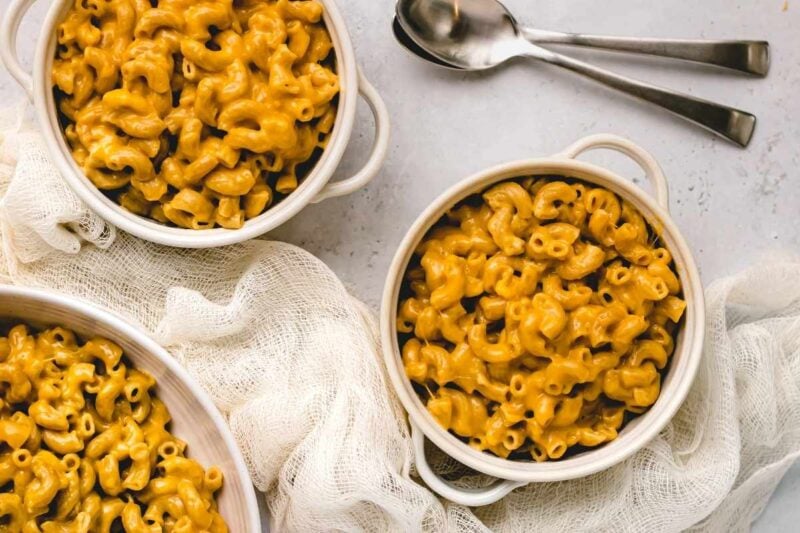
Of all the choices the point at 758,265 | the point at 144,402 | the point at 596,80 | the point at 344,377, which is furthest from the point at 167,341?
the point at 758,265

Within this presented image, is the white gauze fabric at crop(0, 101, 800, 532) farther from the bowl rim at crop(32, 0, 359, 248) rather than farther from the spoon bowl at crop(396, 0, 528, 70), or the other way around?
the spoon bowl at crop(396, 0, 528, 70)

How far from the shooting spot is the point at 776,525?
5.09 ft

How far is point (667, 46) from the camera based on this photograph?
1.52m

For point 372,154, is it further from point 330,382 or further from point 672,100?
point 672,100

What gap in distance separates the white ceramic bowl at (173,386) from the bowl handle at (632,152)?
0.57 meters

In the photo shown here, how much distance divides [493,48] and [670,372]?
525 millimetres

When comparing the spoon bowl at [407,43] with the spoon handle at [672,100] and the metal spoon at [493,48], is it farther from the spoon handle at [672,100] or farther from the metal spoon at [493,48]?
the spoon handle at [672,100]

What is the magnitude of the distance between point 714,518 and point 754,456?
4.3 inches

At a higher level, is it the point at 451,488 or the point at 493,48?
the point at 493,48

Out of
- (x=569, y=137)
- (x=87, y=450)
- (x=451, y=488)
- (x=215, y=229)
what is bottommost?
(x=87, y=450)

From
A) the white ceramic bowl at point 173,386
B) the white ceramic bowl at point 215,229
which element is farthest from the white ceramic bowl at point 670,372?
the white ceramic bowl at point 173,386

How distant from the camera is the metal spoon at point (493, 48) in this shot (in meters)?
1.51

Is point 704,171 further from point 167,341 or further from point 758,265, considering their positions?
point 167,341

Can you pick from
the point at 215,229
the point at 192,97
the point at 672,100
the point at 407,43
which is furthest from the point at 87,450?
the point at 672,100
